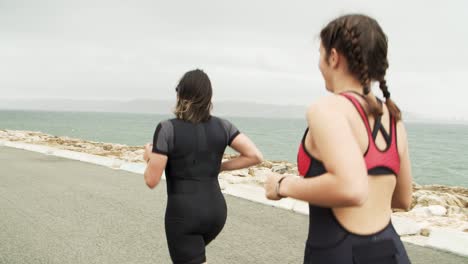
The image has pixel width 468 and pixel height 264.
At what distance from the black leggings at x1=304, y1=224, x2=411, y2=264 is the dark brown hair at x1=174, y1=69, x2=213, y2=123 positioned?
1554mm

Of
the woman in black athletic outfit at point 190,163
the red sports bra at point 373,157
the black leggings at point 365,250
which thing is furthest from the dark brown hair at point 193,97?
the black leggings at point 365,250

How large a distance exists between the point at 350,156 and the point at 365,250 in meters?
0.38

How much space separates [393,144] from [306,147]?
12.7 inches

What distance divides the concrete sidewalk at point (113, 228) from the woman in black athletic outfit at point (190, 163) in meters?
2.22

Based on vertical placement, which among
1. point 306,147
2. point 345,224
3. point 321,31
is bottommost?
point 345,224

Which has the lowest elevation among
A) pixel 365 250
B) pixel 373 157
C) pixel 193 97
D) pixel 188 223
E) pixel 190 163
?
pixel 188 223

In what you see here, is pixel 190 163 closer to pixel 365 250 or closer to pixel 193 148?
pixel 193 148

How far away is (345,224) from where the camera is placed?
1.68m

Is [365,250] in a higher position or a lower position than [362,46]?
lower

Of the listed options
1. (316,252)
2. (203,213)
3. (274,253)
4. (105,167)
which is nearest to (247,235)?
(274,253)

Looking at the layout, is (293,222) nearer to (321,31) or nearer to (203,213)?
(203,213)

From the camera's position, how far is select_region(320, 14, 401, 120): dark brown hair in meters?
1.66

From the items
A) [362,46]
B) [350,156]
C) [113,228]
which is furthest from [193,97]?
[113,228]

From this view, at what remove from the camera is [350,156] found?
1.53 meters
